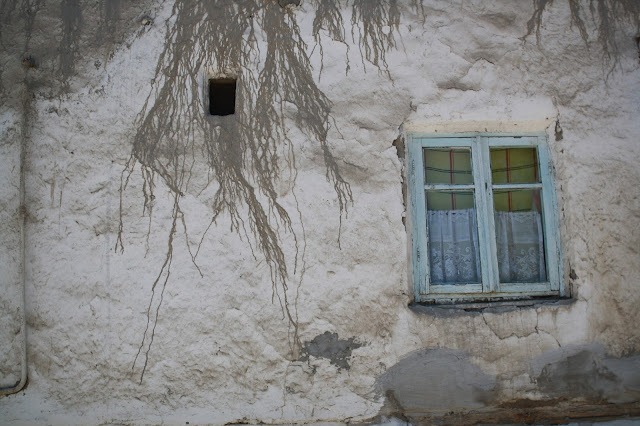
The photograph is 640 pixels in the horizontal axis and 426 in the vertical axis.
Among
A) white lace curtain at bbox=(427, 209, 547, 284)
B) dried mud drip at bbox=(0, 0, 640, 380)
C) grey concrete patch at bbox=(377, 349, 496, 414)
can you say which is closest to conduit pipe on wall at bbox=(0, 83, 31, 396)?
dried mud drip at bbox=(0, 0, 640, 380)

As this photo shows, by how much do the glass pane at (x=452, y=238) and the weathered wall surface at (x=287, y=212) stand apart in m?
0.22

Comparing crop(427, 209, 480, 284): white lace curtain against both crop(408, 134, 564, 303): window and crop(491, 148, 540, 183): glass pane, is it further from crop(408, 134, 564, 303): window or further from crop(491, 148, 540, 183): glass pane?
crop(491, 148, 540, 183): glass pane

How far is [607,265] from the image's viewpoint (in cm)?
276

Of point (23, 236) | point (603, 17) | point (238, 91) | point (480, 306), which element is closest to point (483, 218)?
point (480, 306)

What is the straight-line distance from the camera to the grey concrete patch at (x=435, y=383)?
2.61m

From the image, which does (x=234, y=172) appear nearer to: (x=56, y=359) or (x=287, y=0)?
(x=287, y=0)

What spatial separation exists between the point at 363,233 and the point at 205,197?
2.62 ft

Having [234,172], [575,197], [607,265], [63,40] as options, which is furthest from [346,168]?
[63,40]

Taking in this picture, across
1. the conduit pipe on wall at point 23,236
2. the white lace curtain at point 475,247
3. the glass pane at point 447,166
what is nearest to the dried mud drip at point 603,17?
the glass pane at point 447,166

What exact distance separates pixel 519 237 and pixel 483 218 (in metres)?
0.22

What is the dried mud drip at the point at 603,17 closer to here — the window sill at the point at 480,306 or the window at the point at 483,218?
the window at the point at 483,218

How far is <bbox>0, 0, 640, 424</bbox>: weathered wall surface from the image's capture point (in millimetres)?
2584

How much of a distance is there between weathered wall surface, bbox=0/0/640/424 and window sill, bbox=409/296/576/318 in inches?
0.9

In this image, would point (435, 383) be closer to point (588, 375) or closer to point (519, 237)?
point (588, 375)
